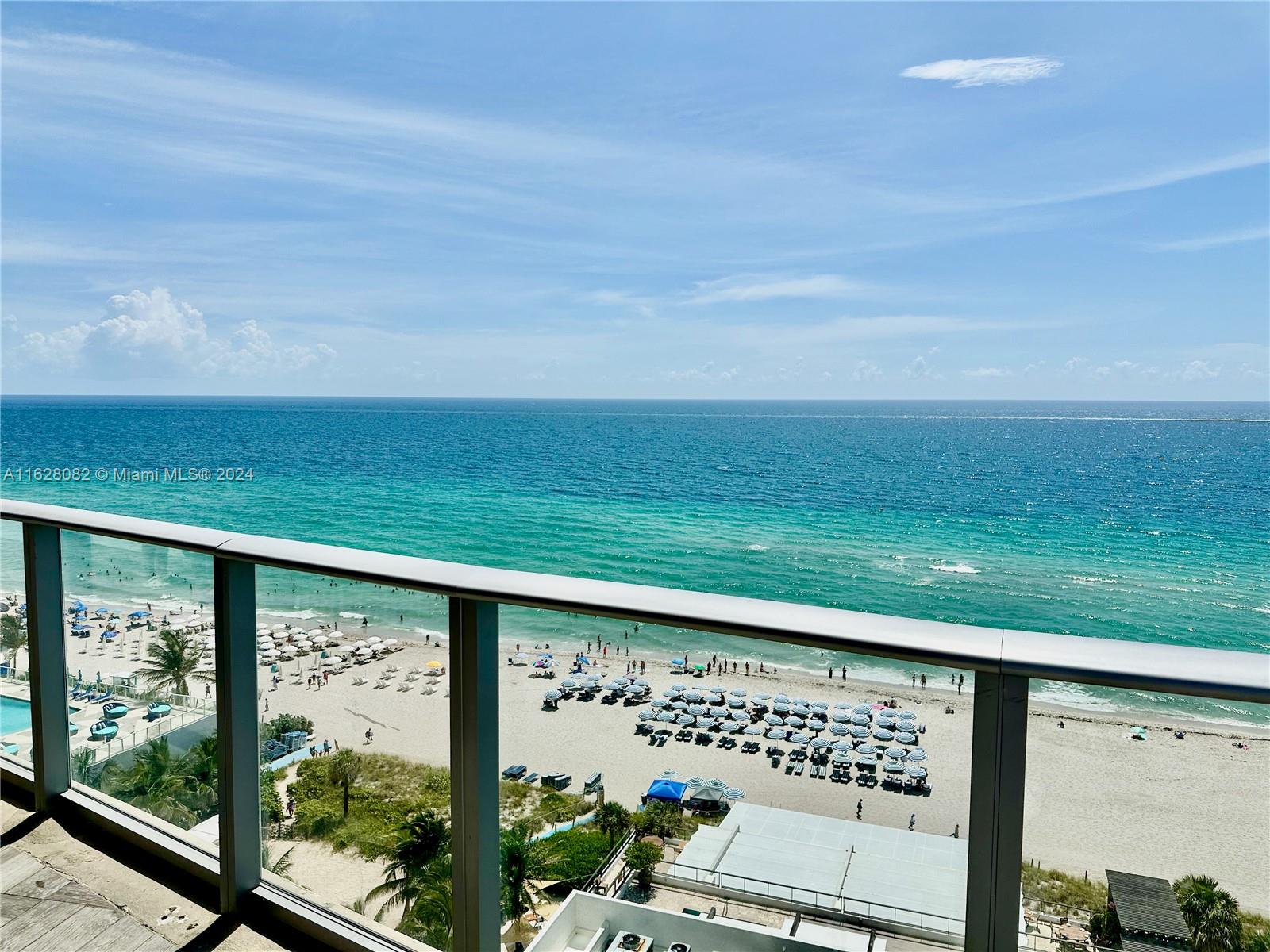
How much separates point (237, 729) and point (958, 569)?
→ 31106 millimetres

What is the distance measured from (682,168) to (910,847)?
63.0 metres

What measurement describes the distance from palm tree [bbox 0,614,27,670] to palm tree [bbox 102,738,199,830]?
0.35 meters

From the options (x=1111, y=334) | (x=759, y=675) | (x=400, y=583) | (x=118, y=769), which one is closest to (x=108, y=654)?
(x=118, y=769)

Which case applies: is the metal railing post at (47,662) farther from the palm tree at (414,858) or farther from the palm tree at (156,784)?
the palm tree at (414,858)

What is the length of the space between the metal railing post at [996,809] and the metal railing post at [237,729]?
→ 1.18 m

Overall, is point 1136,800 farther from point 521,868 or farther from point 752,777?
point 521,868

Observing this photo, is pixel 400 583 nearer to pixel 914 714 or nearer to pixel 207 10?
pixel 914 714

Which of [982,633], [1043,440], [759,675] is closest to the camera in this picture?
[982,633]

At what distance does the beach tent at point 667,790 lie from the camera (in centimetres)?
102

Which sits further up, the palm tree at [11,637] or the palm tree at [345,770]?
the palm tree at [11,637]

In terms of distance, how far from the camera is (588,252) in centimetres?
6319

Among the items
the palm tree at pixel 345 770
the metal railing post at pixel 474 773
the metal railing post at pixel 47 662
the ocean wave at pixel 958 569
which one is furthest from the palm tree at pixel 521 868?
the ocean wave at pixel 958 569

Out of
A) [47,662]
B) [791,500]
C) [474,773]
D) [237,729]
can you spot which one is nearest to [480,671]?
[474,773]

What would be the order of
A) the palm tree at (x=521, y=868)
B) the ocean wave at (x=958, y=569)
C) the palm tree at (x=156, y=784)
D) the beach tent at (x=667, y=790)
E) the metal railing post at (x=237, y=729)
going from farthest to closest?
the ocean wave at (x=958, y=569) → the palm tree at (x=156, y=784) → the metal railing post at (x=237, y=729) → the palm tree at (x=521, y=868) → the beach tent at (x=667, y=790)
